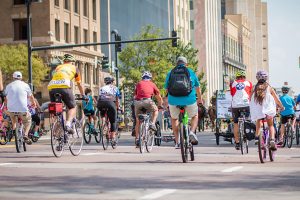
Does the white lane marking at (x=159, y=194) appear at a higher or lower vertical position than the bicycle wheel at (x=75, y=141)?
lower

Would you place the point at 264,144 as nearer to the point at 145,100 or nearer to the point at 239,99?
the point at 239,99

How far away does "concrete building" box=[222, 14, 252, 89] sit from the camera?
139125 mm

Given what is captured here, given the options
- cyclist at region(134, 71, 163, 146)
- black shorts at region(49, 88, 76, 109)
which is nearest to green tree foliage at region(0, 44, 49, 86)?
cyclist at region(134, 71, 163, 146)

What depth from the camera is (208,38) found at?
128 m

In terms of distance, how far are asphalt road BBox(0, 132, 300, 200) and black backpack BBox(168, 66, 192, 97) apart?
4.03ft

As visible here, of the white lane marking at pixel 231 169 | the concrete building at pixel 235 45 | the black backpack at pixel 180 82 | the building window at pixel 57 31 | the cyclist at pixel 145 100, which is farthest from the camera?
the concrete building at pixel 235 45

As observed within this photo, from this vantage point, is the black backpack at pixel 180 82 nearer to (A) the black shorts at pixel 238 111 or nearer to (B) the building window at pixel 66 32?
(A) the black shorts at pixel 238 111

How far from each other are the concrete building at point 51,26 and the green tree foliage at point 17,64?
189 cm

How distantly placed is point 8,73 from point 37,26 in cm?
609

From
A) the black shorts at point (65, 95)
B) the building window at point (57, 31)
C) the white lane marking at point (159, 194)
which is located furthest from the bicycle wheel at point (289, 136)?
the building window at point (57, 31)

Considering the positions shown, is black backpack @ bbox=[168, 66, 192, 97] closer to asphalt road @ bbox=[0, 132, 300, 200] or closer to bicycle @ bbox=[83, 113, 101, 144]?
asphalt road @ bbox=[0, 132, 300, 200]

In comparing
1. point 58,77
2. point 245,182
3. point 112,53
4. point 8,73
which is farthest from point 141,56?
point 245,182

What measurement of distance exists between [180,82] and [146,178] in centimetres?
414

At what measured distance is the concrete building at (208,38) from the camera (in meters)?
126
